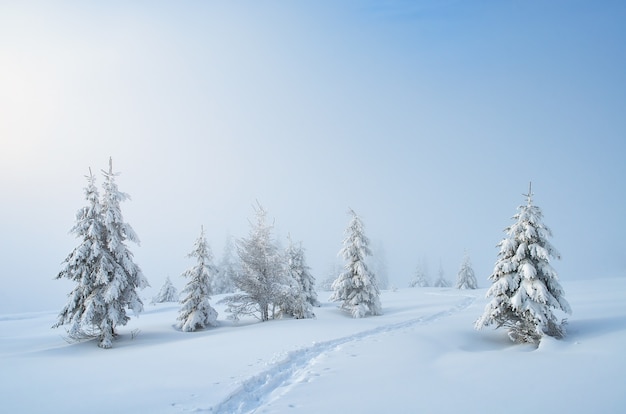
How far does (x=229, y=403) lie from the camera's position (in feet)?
26.2

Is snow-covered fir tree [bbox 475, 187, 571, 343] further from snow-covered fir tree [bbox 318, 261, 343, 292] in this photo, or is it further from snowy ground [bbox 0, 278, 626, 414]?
snow-covered fir tree [bbox 318, 261, 343, 292]

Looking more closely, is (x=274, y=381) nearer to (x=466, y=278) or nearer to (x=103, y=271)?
(x=103, y=271)

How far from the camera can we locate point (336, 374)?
9938 millimetres

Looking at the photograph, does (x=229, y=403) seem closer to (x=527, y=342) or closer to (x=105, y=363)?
(x=105, y=363)

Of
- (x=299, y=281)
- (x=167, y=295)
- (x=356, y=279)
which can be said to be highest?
(x=356, y=279)

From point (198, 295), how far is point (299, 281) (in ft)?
35.8

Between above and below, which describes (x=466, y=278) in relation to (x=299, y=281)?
below

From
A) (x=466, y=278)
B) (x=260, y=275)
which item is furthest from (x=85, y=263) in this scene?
(x=466, y=278)

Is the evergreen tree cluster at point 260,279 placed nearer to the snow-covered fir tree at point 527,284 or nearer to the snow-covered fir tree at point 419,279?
the snow-covered fir tree at point 527,284

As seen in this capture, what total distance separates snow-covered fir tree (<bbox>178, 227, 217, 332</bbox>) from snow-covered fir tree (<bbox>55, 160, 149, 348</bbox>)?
4100 millimetres

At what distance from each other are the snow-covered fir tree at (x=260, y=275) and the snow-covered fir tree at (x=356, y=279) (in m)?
6.43

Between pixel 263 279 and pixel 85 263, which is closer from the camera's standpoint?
pixel 85 263

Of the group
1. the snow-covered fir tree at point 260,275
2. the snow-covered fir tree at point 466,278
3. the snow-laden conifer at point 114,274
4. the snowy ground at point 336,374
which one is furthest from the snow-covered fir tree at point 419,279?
the snow-laden conifer at point 114,274

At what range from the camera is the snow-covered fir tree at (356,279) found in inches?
1072
